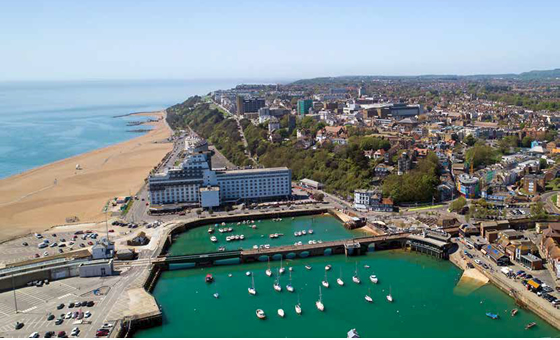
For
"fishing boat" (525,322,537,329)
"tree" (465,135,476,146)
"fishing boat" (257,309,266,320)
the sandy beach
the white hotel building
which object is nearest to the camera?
"fishing boat" (525,322,537,329)

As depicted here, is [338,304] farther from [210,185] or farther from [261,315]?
[210,185]

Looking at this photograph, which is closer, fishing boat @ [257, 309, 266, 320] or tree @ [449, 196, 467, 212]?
fishing boat @ [257, 309, 266, 320]

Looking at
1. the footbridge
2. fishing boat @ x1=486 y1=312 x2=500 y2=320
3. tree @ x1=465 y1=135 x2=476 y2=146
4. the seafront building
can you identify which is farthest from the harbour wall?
tree @ x1=465 y1=135 x2=476 y2=146

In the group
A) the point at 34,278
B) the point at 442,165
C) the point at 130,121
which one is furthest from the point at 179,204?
the point at 130,121

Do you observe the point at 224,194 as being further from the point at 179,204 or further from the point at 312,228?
the point at 312,228

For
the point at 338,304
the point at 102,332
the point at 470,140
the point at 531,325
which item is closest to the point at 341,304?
the point at 338,304

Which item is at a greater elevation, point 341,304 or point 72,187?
point 72,187

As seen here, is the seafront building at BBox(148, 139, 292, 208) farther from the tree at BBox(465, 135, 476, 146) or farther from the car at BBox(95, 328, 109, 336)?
the tree at BBox(465, 135, 476, 146)

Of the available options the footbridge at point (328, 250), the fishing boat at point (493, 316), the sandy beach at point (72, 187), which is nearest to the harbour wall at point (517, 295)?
the fishing boat at point (493, 316)
